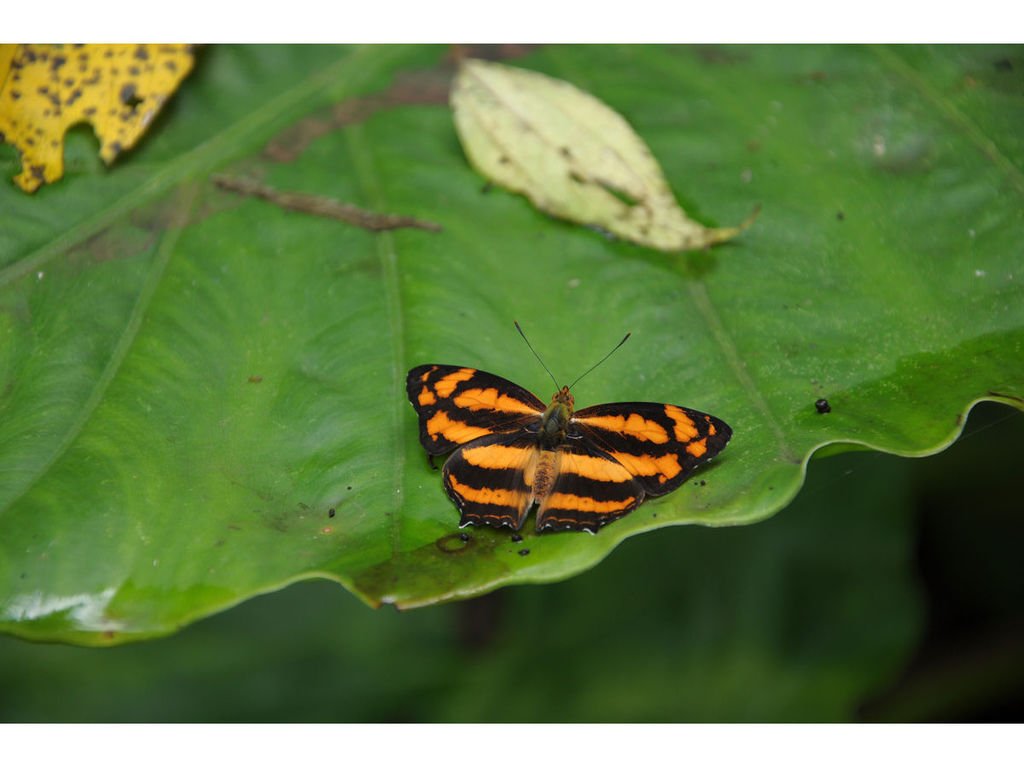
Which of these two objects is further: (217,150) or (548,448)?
(217,150)

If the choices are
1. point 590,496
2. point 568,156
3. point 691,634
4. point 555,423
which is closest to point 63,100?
point 568,156

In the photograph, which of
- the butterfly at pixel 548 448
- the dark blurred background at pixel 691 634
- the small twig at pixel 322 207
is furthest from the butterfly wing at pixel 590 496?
the dark blurred background at pixel 691 634

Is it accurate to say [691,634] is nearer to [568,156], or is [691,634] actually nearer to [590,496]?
[590,496]

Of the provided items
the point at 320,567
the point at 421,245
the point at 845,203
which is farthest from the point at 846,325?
the point at 320,567

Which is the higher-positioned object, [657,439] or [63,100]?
[63,100]

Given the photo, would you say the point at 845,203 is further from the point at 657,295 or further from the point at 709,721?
the point at 709,721

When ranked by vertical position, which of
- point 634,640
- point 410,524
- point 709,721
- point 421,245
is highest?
point 421,245

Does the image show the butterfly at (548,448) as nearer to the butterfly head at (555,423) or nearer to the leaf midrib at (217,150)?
the butterfly head at (555,423)
